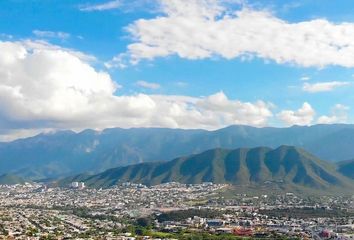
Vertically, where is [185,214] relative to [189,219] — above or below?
above

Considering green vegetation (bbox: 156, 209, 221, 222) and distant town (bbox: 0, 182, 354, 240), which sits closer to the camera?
distant town (bbox: 0, 182, 354, 240)

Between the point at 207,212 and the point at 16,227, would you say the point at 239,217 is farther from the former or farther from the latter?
the point at 16,227

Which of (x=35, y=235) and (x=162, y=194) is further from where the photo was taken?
(x=162, y=194)

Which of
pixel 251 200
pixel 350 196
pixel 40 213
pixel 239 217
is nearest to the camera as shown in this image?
pixel 239 217

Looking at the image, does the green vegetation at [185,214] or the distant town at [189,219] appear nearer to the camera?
the distant town at [189,219]

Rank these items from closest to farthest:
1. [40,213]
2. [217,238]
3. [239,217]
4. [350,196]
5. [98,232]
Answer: [217,238] < [98,232] < [239,217] < [40,213] < [350,196]

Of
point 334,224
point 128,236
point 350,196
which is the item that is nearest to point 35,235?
point 128,236

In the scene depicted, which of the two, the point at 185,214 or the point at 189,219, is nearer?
the point at 189,219
